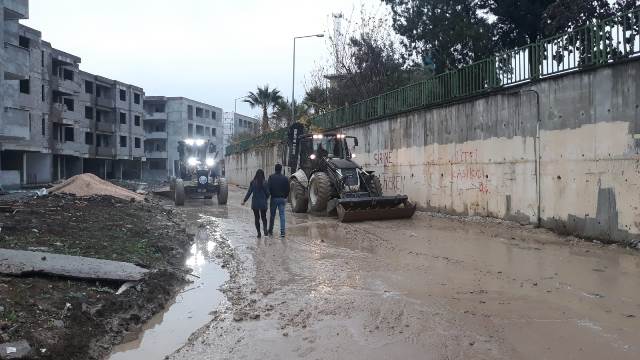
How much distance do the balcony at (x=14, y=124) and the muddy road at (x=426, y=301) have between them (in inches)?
793

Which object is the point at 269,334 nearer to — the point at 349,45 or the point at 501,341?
the point at 501,341

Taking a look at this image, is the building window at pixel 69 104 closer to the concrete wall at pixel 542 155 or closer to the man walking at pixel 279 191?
the concrete wall at pixel 542 155

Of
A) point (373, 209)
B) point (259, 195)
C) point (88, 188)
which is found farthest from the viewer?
point (88, 188)

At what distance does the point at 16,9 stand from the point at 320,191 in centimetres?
2032

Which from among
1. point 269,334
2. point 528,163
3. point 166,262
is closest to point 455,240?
point 528,163

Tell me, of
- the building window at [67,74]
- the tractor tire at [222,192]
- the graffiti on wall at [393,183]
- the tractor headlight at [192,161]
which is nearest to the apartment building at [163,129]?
the building window at [67,74]

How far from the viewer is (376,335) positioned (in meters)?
5.25

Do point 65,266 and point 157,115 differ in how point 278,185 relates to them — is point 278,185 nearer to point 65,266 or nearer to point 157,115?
point 65,266

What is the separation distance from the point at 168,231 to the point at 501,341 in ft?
30.7

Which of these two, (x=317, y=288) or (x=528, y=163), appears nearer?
A: (x=317, y=288)

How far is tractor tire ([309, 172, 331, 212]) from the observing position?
52.1 feet

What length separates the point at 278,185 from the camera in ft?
40.3

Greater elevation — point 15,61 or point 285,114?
point 15,61

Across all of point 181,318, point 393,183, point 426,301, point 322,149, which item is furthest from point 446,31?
point 181,318
